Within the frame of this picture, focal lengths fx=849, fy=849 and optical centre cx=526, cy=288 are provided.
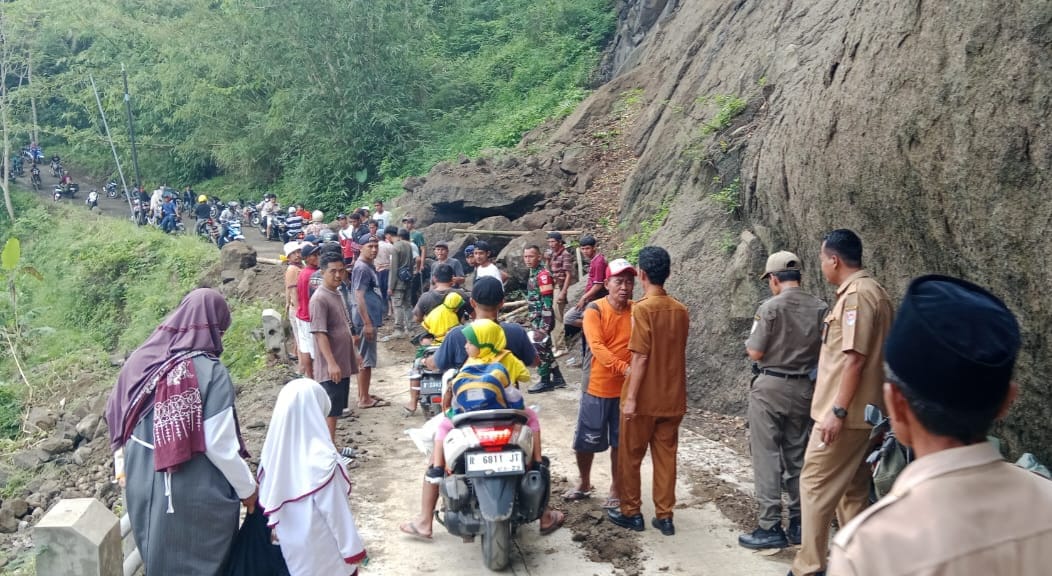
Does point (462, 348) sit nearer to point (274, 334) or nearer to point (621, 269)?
point (621, 269)

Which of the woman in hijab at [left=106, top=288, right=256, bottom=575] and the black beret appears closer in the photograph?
the black beret

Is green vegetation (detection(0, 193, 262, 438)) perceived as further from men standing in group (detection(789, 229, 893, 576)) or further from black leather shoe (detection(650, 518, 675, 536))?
men standing in group (detection(789, 229, 893, 576))

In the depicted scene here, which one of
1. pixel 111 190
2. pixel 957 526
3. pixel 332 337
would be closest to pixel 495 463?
pixel 332 337

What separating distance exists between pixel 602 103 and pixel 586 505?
49.7 ft

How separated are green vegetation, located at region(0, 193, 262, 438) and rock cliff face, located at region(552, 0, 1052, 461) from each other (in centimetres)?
737

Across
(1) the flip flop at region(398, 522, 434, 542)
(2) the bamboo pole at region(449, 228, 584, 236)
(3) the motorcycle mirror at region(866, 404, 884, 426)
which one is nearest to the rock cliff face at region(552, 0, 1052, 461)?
(3) the motorcycle mirror at region(866, 404, 884, 426)

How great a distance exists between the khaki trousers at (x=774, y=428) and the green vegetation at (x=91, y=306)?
926 centimetres

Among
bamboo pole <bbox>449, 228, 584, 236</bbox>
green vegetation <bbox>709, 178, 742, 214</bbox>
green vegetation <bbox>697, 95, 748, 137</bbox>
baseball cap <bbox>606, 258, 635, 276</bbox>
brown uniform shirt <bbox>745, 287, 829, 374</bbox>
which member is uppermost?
green vegetation <bbox>697, 95, 748, 137</bbox>

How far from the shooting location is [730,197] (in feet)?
32.0

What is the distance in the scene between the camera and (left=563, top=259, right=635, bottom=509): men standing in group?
19.0 ft

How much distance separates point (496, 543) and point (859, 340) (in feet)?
7.91

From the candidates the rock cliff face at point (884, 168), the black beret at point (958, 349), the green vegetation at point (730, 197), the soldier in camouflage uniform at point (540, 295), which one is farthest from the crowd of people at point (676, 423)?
the green vegetation at point (730, 197)

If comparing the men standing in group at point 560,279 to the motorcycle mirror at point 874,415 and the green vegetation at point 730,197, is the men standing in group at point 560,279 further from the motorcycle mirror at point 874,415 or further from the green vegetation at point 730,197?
the motorcycle mirror at point 874,415

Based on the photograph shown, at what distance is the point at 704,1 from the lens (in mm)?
18594
